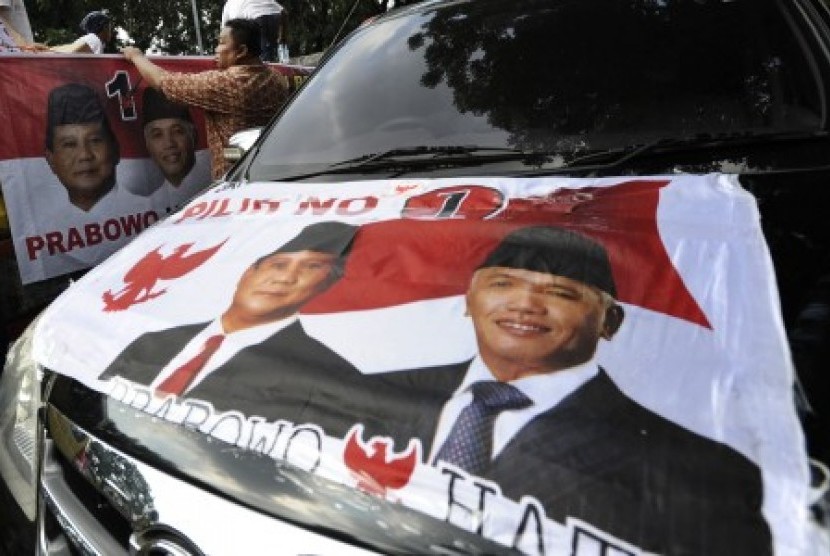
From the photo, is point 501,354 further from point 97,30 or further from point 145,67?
point 97,30

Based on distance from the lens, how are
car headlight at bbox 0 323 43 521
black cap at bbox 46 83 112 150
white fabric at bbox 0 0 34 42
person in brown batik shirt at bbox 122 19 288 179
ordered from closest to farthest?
car headlight at bbox 0 323 43 521 → black cap at bbox 46 83 112 150 → person in brown batik shirt at bbox 122 19 288 179 → white fabric at bbox 0 0 34 42

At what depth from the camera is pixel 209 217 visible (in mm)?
1977

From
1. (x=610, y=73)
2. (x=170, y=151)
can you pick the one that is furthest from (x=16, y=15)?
(x=610, y=73)

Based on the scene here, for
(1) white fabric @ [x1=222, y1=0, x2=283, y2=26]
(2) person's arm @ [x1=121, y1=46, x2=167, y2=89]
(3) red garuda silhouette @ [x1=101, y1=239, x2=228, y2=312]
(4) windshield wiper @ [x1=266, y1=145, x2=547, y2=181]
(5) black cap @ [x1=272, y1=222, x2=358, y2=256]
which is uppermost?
(1) white fabric @ [x1=222, y1=0, x2=283, y2=26]

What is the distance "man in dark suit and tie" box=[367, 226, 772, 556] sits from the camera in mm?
838

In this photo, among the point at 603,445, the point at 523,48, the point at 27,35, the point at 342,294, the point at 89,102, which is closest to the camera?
the point at 603,445

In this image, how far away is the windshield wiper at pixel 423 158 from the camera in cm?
189

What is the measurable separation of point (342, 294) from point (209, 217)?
2.48ft

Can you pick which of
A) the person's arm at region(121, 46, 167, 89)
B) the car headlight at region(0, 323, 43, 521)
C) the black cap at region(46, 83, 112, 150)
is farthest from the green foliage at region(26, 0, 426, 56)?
the car headlight at region(0, 323, 43, 521)

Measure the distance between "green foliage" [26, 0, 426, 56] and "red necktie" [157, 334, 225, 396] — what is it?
12606 mm

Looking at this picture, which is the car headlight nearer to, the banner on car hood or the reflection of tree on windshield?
the banner on car hood

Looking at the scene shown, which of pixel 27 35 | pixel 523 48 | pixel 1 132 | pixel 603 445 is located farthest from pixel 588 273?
pixel 27 35

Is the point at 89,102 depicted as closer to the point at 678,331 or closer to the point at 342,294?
the point at 342,294

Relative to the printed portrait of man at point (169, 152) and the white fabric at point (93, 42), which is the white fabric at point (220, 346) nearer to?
the printed portrait of man at point (169, 152)
